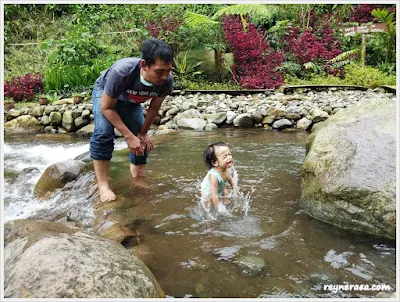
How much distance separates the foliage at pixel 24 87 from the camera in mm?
10406

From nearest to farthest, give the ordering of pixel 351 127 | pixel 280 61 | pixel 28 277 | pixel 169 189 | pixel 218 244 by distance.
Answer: pixel 28 277
pixel 218 244
pixel 351 127
pixel 169 189
pixel 280 61

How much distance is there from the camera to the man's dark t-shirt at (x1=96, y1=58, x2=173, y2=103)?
9.90 feet

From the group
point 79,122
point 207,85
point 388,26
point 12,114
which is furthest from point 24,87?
point 388,26

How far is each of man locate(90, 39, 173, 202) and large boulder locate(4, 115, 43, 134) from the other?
5955 mm

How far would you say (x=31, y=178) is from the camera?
4.44m

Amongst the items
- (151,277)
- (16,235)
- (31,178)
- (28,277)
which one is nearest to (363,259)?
(151,277)

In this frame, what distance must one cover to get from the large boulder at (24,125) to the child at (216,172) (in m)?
6.60

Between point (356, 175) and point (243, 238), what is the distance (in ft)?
3.29

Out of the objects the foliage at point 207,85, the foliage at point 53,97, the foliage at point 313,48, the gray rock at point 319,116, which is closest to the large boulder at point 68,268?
the gray rock at point 319,116

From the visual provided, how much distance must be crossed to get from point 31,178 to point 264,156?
10.5 ft

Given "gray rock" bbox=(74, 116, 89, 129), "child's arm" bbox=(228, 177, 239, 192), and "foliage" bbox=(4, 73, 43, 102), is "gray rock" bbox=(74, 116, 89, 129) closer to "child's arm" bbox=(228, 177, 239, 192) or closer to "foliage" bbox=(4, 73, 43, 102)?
"foliage" bbox=(4, 73, 43, 102)

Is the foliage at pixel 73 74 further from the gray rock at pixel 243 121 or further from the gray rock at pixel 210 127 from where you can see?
the gray rock at pixel 243 121

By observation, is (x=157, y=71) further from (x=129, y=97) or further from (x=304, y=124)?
(x=304, y=124)

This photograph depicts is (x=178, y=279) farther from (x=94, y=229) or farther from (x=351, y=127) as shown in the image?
(x=351, y=127)
